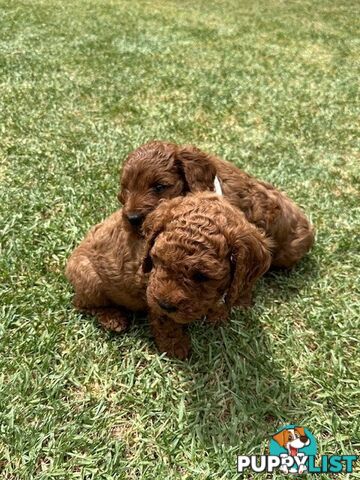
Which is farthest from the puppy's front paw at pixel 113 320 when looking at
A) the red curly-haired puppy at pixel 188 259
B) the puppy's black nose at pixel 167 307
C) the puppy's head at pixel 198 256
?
the puppy's black nose at pixel 167 307

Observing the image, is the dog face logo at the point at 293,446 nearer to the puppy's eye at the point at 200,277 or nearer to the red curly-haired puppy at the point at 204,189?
the puppy's eye at the point at 200,277

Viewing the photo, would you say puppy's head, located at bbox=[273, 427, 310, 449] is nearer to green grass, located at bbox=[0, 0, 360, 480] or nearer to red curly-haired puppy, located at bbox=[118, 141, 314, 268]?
green grass, located at bbox=[0, 0, 360, 480]

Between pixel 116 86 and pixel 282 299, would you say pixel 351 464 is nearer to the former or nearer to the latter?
pixel 282 299

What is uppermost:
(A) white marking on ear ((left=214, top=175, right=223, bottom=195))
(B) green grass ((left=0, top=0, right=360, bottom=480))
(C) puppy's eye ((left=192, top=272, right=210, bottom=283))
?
(C) puppy's eye ((left=192, top=272, right=210, bottom=283))

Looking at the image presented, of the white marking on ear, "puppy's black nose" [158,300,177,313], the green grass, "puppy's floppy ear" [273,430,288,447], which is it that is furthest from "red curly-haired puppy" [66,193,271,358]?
"puppy's floppy ear" [273,430,288,447]

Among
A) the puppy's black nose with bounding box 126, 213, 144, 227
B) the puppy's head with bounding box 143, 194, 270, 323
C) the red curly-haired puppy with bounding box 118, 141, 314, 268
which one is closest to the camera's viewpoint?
the puppy's head with bounding box 143, 194, 270, 323

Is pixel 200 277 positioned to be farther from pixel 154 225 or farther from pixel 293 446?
pixel 293 446

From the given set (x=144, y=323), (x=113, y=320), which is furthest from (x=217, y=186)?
(x=113, y=320)
